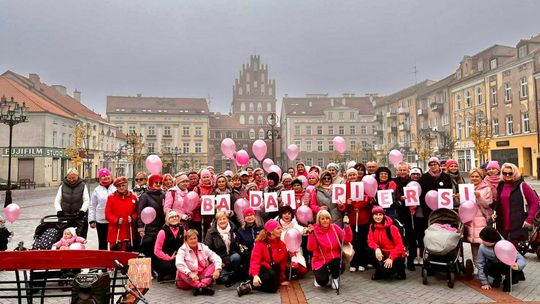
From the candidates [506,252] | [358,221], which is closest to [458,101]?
[358,221]

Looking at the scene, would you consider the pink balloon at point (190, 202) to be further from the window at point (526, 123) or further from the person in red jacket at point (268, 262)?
the window at point (526, 123)

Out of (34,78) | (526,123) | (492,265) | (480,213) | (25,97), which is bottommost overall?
(492,265)

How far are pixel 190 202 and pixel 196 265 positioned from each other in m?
1.36

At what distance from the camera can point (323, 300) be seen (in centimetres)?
539

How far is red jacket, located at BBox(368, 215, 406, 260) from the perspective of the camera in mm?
6172

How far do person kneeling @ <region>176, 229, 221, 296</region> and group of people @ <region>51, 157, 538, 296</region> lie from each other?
0.05 ft

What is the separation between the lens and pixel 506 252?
→ 5234 millimetres

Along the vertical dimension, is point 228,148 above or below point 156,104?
below

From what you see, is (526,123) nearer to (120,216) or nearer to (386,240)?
(386,240)

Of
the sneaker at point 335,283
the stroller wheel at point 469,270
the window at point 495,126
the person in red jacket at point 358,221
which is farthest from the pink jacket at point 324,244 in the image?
the window at point 495,126

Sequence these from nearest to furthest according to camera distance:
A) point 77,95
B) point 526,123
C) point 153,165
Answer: point 153,165 < point 526,123 < point 77,95

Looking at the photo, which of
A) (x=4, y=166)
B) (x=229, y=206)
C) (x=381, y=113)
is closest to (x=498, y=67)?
(x=381, y=113)

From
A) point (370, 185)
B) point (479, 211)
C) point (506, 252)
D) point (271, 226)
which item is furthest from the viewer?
point (370, 185)

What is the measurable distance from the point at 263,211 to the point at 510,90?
35.8 metres
